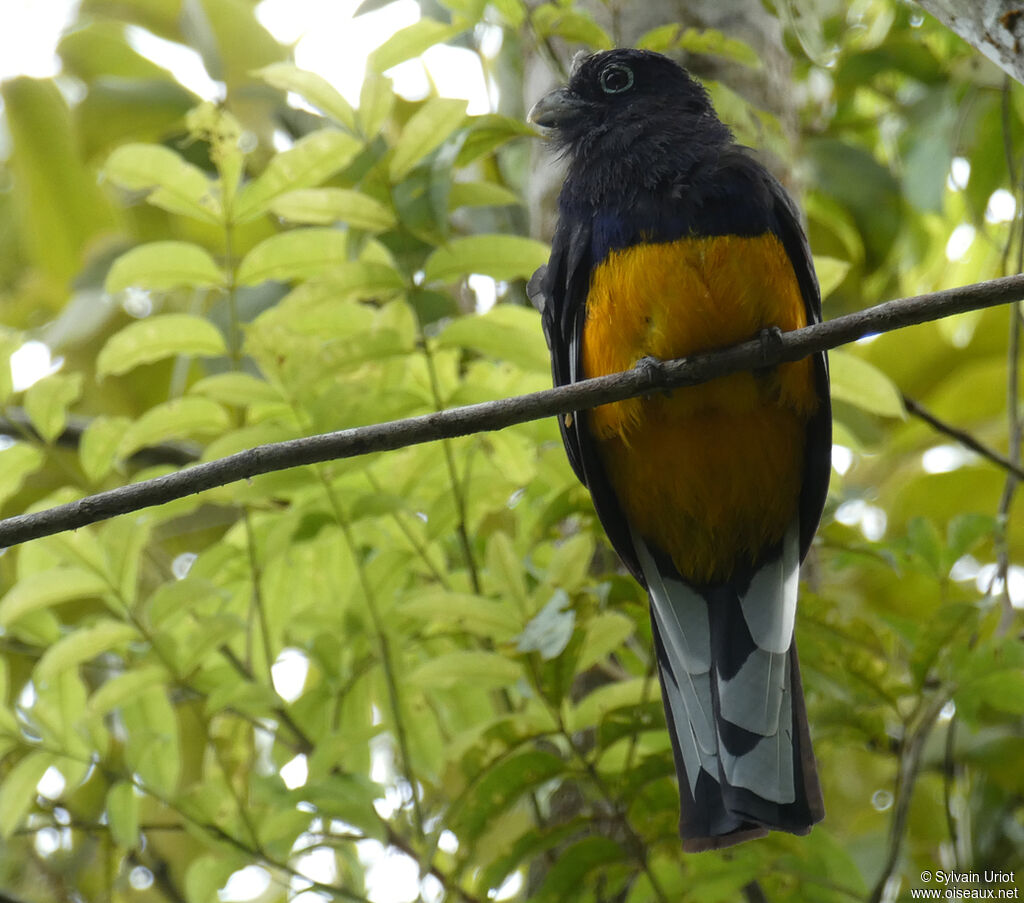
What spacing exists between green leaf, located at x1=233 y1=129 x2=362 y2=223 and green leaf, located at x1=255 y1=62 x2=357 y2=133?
0.16 ft

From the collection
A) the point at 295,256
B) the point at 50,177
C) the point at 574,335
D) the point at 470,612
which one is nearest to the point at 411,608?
the point at 470,612

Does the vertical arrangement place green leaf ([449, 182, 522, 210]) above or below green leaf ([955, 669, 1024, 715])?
above

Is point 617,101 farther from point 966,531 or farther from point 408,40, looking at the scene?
point 966,531

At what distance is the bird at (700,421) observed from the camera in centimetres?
226

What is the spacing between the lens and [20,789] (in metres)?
2.32

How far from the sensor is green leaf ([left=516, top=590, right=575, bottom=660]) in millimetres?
2012

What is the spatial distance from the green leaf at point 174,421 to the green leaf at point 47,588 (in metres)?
0.30

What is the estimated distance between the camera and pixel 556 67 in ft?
9.86

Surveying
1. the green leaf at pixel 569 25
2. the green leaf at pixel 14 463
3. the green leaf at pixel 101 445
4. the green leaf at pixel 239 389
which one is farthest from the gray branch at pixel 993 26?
the green leaf at pixel 14 463

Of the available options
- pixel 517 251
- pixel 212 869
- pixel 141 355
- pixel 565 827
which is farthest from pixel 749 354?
pixel 212 869

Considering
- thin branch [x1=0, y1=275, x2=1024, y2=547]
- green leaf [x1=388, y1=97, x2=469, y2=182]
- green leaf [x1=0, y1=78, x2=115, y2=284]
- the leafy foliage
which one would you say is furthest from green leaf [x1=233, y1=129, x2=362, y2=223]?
green leaf [x1=0, y1=78, x2=115, y2=284]

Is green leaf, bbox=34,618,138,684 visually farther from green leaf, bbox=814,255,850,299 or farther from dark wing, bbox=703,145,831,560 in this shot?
green leaf, bbox=814,255,850,299

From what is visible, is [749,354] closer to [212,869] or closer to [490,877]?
[490,877]

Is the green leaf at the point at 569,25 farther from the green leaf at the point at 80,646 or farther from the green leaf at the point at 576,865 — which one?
the green leaf at the point at 576,865
